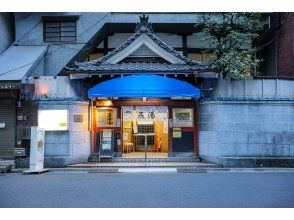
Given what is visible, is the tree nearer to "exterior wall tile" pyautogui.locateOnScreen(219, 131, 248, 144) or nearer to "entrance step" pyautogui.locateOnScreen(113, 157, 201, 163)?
A: "exterior wall tile" pyautogui.locateOnScreen(219, 131, 248, 144)

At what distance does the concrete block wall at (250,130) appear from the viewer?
53.4 ft

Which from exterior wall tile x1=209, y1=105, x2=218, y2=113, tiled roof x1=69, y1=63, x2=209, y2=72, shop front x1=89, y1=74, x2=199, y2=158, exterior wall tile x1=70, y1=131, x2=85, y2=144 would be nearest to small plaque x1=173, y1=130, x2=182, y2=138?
shop front x1=89, y1=74, x2=199, y2=158

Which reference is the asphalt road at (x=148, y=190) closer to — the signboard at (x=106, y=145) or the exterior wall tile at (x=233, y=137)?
the exterior wall tile at (x=233, y=137)

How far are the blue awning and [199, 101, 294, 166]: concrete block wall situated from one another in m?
1.88

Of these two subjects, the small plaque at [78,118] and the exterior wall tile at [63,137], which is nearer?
the exterior wall tile at [63,137]

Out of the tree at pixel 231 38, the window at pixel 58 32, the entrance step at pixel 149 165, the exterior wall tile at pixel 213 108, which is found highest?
the window at pixel 58 32

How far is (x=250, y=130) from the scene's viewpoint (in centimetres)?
1639

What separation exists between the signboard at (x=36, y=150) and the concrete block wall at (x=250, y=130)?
26.8ft

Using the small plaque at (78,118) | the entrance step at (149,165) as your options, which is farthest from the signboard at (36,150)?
the small plaque at (78,118)

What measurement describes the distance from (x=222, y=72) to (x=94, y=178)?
28.3 ft

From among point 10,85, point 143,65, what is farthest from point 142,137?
point 10,85

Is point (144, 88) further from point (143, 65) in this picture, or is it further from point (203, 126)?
point (203, 126)

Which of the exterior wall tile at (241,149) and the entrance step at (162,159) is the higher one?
the exterior wall tile at (241,149)

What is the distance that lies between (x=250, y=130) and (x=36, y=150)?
10.2m
